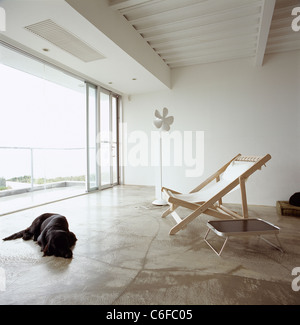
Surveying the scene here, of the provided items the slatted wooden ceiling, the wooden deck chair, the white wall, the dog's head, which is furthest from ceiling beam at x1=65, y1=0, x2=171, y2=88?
the dog's head

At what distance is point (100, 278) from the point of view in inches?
69.9

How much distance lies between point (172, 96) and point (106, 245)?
13.1 ft

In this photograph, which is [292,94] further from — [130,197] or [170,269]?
[170,269]

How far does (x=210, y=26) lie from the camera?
12.0 ft

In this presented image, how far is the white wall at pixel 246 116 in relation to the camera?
14.2 ft

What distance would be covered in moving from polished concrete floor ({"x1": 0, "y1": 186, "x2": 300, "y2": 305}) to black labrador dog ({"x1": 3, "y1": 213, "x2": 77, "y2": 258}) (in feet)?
0.25

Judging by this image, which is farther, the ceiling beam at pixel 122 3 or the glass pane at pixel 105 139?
the glass pane at pixel 105 139

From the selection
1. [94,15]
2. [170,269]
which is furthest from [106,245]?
[94,15]

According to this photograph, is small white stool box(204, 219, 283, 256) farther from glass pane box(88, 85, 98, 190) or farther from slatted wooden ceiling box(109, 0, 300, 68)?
glass pane box(88, 85, 98, 190)

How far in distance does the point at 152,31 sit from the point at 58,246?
3.58m

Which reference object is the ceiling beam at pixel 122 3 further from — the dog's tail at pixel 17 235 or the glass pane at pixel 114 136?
the glass pane at pixel 114 136

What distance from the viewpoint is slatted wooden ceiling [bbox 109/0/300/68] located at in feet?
10.2

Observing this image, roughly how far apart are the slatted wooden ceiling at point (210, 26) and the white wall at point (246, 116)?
0.35 meters

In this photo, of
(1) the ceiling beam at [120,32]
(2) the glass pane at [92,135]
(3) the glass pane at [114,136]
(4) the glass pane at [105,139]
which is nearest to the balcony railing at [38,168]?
(2) the glass pane at [92,135]
